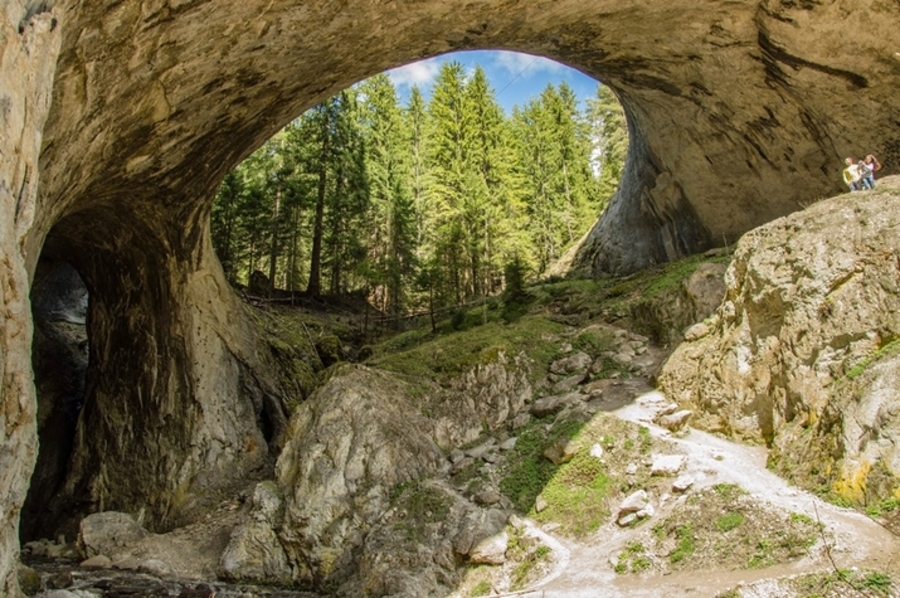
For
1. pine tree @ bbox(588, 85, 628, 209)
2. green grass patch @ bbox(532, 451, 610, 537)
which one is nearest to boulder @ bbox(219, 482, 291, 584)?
green grass patch @ bbox(532, 451, 610, 537)

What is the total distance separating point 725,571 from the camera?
7078mm

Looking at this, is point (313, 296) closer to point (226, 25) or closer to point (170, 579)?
point (170, 579)

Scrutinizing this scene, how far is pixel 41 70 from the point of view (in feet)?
18.1

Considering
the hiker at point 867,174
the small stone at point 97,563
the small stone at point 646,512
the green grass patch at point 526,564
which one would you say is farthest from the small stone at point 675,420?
the small stone at point 97,563

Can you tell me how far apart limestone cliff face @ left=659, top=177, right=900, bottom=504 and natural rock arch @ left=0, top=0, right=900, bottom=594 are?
4.34 meters

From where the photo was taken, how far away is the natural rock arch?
840 cm

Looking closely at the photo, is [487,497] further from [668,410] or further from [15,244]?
[15,244]

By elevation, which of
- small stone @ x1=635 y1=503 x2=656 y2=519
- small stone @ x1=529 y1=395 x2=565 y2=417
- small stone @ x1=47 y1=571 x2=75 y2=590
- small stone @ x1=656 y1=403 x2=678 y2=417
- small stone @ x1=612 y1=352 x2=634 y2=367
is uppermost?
small stone @ x1=612 y1=352 x2=634 y2=367

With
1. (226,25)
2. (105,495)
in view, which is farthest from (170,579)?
(226,25)

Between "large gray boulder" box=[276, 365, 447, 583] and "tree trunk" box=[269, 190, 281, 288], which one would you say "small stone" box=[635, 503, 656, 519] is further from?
"tree trunk" box=[269, 190, 281, 288]

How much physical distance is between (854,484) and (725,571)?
202 centimetres

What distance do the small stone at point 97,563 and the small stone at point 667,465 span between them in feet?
34.4

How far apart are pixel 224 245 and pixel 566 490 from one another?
78.1ft

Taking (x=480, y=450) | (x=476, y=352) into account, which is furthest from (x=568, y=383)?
(x=480, y=450)
